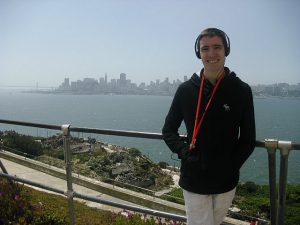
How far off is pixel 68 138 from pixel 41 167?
7.95 meters

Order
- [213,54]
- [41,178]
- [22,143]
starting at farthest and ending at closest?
[22,143] < [41,178] < [213,54]

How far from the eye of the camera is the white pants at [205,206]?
241 centimetres

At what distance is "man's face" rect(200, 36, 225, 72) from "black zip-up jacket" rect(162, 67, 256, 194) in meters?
0.09

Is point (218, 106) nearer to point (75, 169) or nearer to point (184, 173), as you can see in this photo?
point (184, 173)

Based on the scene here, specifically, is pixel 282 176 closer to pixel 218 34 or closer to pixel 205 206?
pixel 205 206

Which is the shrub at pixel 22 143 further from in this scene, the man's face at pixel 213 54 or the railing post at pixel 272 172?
the railing post at pixel 272 172

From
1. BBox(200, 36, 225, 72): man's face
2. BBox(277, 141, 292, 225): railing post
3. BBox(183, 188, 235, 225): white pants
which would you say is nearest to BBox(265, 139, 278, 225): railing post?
BBox(277, 141, 292, 225): railing post

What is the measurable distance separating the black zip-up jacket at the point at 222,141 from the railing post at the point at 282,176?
18cm

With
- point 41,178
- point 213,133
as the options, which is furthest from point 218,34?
point 41,178

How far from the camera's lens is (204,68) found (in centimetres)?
249

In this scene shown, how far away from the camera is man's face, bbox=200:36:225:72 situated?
2428 mm

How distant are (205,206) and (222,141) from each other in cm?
43

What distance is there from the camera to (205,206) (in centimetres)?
241

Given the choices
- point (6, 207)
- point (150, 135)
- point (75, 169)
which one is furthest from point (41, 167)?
point (150, 135)
